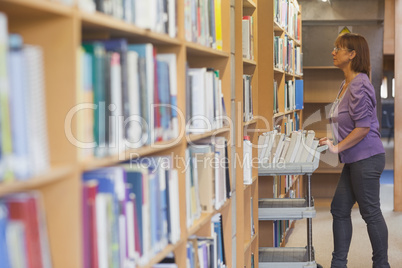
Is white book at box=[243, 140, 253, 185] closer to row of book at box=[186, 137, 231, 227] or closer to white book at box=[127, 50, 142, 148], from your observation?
row of book at box=[186, 137, 231, 227]

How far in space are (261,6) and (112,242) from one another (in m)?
3.20

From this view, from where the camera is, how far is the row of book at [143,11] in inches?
55.4

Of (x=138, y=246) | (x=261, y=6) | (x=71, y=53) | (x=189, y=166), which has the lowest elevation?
(x=138, y=246)

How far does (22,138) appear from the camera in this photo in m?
1.10

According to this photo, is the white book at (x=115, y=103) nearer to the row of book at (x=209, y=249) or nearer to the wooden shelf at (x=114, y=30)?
the wooden shelf at (x=114, y=30)

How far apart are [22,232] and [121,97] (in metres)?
0.49

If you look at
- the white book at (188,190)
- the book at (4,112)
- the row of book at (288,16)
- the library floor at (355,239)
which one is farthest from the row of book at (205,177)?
the row of book at (288,16)

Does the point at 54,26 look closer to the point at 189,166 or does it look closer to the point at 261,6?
the point at 189,166

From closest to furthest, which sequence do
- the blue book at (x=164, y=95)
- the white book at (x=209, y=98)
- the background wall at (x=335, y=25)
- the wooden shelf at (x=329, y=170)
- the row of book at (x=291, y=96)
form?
the blue book at (x=164, y=95), the white book at (x=209, y=98), the row of book at (x=291, y=96), the wooden shelf at (x=329, y=170), the background wall at (x=335, y=25)

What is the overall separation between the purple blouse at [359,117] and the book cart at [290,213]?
0.82 feet

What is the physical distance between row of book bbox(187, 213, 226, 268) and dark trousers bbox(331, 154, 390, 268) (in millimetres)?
1305

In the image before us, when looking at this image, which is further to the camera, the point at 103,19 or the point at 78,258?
the point at 103,19

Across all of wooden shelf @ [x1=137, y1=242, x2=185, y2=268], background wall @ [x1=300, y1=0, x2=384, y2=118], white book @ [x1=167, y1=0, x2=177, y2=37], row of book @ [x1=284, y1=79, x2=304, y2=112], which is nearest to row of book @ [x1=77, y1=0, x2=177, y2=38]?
white book @ [x1=167, y1=0, x2=177, y2=37]

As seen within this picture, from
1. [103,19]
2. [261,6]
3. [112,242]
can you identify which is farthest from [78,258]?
[261,6]
